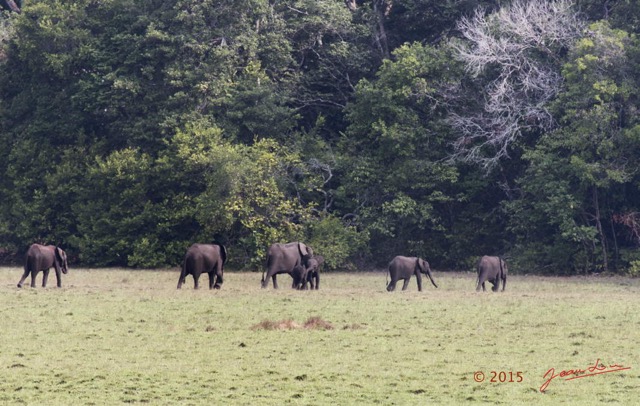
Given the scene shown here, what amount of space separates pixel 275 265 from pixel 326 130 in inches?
649

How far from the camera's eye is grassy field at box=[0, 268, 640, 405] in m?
14.0

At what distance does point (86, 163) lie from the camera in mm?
42000

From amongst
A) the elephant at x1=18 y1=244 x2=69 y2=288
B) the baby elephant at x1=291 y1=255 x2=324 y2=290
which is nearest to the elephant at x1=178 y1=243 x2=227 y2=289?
the baby elephant at x1=291 y1=255 x2=324 y2=290

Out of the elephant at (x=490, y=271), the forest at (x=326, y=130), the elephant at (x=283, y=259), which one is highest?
the forest at (x=326, y=130)

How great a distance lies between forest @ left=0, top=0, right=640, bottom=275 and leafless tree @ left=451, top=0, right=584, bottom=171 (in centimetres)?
11

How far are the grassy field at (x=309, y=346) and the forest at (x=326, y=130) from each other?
1067 cm

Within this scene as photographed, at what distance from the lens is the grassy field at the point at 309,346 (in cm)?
1395

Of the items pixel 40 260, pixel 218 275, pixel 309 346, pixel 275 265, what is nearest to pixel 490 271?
pixel 275 265

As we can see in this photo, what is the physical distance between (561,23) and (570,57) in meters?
2.03

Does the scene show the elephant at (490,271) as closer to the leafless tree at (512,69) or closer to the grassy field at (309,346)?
the grassy field at (309,346)

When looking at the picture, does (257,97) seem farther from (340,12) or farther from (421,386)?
(421,386)
